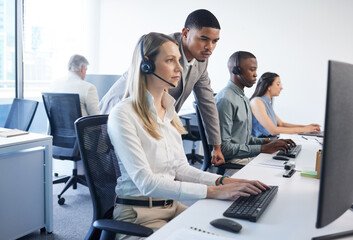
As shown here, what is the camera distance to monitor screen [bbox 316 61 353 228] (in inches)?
27.5

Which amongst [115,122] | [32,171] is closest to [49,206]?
[32,171]

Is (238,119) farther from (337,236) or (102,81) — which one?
(102,81)

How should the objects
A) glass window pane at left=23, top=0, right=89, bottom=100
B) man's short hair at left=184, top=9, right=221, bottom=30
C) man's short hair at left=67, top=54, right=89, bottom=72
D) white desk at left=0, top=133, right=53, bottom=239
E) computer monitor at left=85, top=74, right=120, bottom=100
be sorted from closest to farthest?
man's short hair at left=184, top=9, right=221, bottom=30, white desk at left=0, top=133, right=53, bottom=239, man's short hair at left=67, top=54, right=89, bottom=72, computer monitor at left=85, top=74, right=120, bottom=100, glass window pane at left=23, top=0, right=89, bottom=100

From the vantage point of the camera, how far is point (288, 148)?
6.86ft

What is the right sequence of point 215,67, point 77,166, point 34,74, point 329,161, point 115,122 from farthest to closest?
point 215,67, point 34,74, point 77,166, point 115,122, point 329,161

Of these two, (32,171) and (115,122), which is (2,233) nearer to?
(32,171)

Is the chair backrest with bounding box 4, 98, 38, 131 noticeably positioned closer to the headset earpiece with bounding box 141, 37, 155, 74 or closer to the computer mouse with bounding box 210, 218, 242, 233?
the headset earpiece with bounding box 141, 37, 155, 74

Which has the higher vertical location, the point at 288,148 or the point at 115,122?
the point at 115,122

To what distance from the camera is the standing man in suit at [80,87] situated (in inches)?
126

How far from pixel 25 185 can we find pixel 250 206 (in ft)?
5.28

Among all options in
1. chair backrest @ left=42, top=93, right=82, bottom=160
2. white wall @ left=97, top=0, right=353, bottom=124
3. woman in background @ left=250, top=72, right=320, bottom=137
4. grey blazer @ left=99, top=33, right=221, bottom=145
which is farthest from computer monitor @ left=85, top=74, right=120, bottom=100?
grey blazer @ left=99, top=33, right=221, bottom=145

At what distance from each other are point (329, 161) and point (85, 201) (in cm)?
262

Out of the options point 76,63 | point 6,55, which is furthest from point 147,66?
point 6,55

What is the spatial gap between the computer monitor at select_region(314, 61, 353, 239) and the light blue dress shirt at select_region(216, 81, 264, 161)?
4.39 ft
